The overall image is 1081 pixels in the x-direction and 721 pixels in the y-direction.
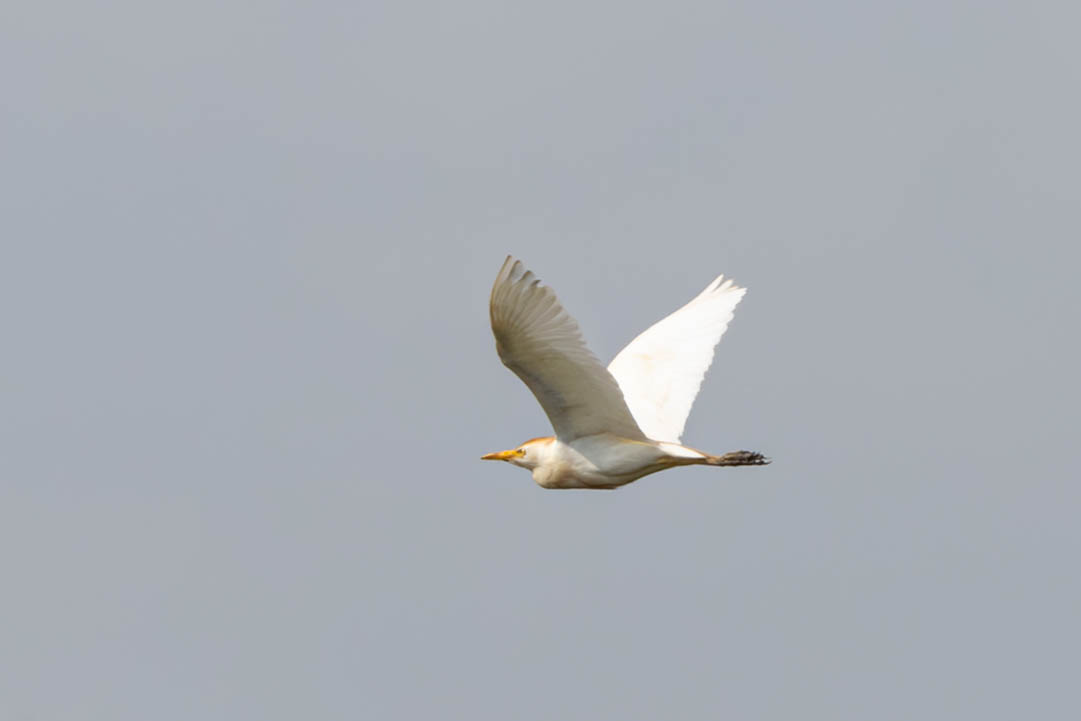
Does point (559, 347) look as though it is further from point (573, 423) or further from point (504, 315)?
point (573, 423)

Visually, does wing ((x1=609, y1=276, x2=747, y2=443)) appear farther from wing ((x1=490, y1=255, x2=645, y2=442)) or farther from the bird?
wing ((x1=490, y1=255, x2=645, y2=442))

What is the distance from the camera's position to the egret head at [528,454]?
20.0m

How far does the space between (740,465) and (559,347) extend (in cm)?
284

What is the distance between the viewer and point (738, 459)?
18844 mm

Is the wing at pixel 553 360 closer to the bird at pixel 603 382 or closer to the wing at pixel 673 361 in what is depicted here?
the bird at pixel 603 382

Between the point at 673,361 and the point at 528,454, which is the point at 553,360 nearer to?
the point at 528,454

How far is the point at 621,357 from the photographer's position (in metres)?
22.5

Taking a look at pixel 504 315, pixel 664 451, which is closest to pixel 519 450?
pixel 664 451

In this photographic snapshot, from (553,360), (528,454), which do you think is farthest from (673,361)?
(553,360)

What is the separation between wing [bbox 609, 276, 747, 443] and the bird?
0.01 meters

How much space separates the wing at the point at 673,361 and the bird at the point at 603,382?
13mm

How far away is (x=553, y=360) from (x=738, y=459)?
2651mm

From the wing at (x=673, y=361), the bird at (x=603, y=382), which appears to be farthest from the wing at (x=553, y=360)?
the wing at (x=673, y=361)

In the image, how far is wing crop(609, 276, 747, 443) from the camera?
21141 mm
